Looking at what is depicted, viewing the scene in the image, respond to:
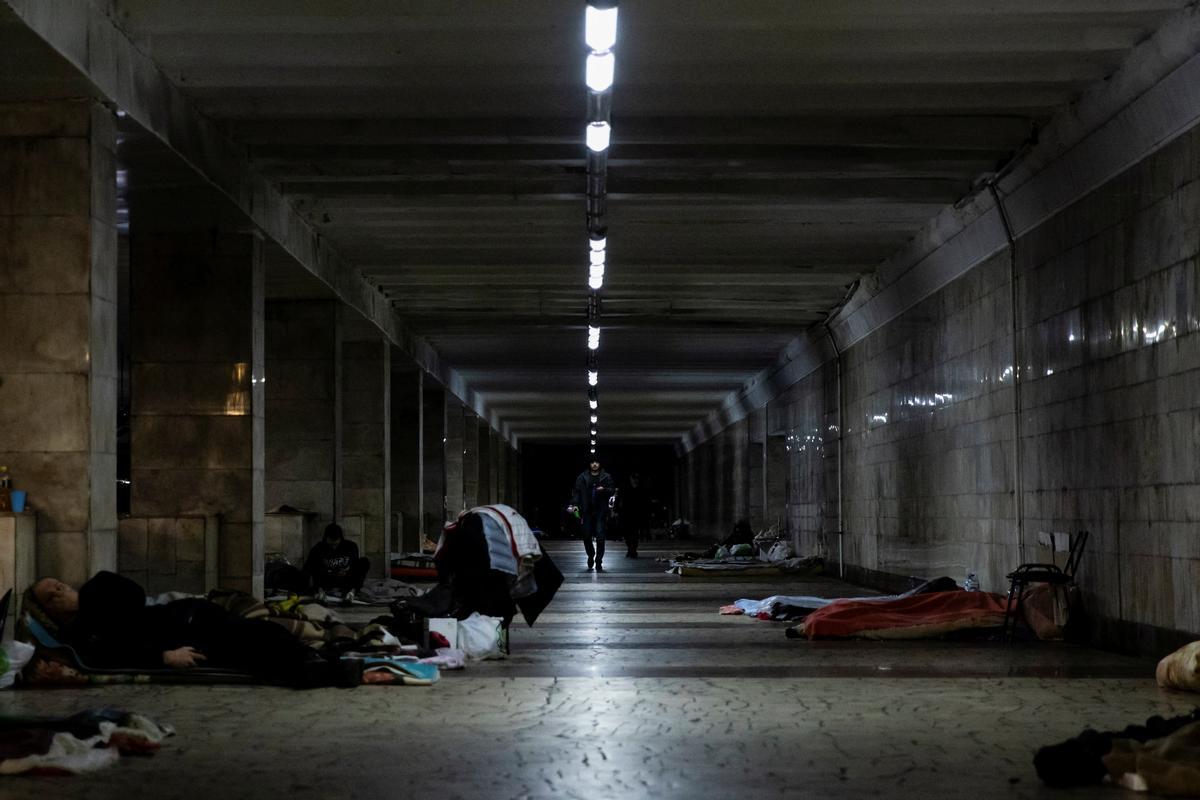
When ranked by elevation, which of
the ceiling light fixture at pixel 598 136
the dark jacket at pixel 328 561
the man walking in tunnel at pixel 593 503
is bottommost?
the dark jacket at pixel 328 561

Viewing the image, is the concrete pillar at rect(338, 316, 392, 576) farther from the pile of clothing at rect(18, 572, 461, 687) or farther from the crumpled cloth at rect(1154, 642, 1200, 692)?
the crumpled cloth at rect(1154, 642, 1200, 692)

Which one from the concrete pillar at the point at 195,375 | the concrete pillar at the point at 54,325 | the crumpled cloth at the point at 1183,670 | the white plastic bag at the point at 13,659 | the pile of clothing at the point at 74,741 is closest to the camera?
the pile of clothing at the point at 74,741

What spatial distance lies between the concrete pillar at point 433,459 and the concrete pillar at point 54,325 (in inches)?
763

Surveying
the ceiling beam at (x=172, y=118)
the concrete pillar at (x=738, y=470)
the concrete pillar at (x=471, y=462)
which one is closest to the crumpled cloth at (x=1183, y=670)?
the ceiling beam at (x=172, y=118)

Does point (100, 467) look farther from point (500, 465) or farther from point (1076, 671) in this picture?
point (500, 465)

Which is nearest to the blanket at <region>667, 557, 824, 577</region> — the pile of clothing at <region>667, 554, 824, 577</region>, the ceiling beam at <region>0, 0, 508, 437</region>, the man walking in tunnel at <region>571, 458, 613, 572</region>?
the pile of clothing at <region>667, 554, 824, 577</region>

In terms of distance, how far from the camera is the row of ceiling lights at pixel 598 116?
9352mm

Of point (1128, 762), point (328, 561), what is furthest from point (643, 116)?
point (1128, 762)

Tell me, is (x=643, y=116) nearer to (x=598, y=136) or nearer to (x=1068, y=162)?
(x=598, y=136)

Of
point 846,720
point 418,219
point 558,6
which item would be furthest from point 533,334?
point 846,720

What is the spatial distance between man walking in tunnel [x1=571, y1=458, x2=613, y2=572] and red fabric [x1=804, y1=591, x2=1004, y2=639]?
43.7ft

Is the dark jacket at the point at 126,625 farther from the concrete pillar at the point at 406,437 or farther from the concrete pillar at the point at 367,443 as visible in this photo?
the concrete pillar at the point at 406,437

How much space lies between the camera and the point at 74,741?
256 inches

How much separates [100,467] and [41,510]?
18.4 inches
